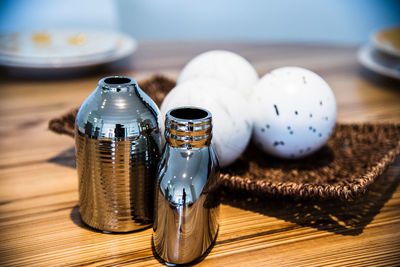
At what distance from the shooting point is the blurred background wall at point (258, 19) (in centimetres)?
236

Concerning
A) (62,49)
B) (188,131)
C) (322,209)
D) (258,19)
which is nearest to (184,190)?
(188,131)

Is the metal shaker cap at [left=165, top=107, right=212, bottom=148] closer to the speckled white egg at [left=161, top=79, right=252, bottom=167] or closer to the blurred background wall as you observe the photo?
the speckled white egg at [left=161, top=79, right=252, bottom=167]

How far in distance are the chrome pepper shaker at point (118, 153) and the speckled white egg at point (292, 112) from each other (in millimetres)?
167

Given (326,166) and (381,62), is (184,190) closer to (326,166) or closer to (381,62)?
(326,166)

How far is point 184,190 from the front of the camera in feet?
1.10

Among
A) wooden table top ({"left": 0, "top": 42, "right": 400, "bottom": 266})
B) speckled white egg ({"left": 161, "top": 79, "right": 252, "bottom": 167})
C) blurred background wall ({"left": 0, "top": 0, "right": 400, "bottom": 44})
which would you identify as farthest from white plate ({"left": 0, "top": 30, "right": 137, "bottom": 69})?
blurred background wall ({"left": 0, "top": 0, "right": 400, "bottom": 44})

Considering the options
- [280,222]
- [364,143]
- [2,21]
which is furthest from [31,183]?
[2,21]

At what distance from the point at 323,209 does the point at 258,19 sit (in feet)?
7.12

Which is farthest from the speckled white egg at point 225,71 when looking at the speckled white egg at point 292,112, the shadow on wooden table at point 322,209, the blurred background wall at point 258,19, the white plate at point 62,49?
the blurred background wall at point 258,19

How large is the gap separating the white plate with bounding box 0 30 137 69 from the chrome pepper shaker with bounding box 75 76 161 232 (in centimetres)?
51

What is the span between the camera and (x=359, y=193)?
398mm

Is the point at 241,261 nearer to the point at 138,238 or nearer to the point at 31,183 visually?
the point at 138,238

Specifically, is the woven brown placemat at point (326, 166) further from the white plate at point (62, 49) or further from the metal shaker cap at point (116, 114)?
the white plate at point (62, 49)

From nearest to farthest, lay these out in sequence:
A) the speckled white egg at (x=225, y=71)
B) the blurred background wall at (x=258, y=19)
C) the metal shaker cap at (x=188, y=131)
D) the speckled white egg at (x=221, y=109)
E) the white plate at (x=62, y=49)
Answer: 1. the metal shaker cap at (x=188, y=131)
2. the speckled white egg at (x=221, y=109)
3. the speckled white egg at (x=225, y=71)
4. the white plate at (x=62, y=49)
5. the blurred background wall at (x=258, y=19)
